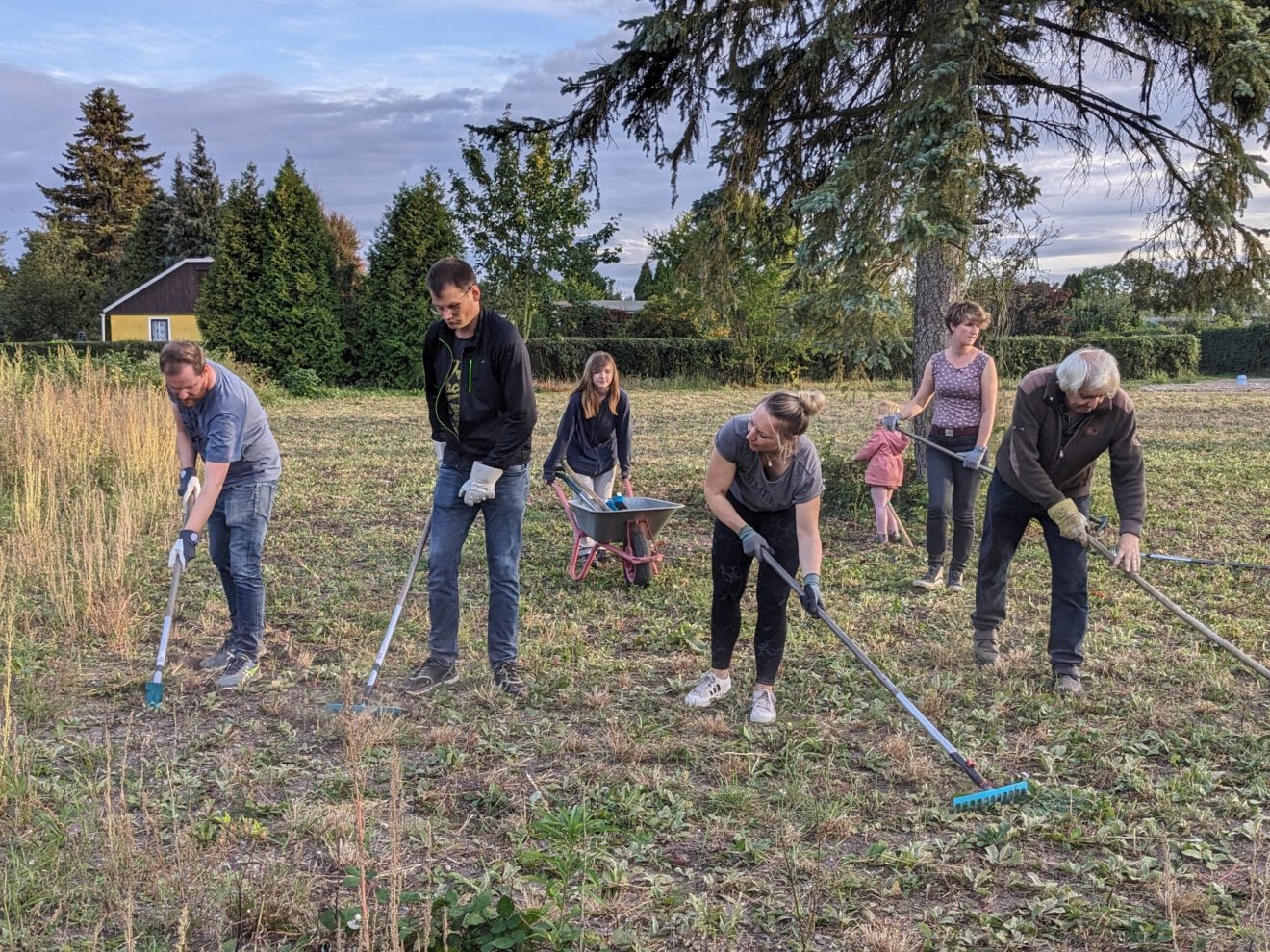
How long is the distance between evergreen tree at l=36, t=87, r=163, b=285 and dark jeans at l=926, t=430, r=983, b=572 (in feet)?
175

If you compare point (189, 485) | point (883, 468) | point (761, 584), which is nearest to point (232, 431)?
point (189, 485)

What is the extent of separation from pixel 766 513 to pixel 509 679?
53.4 inches

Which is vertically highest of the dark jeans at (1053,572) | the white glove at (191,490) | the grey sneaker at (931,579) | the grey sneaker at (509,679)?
the white glove at (191,490)

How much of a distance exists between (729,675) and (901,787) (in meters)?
1.08

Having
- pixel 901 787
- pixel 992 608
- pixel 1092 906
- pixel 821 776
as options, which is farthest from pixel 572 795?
pixel 992 608

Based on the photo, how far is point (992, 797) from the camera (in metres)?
3.17

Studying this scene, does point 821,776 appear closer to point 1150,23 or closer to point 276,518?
point 276,518

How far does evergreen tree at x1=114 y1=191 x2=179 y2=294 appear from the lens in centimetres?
4550

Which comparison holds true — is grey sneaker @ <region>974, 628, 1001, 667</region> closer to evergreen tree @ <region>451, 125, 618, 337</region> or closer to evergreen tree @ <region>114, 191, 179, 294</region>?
evergreen tree @ <region>451, 125, 618, 337</region>

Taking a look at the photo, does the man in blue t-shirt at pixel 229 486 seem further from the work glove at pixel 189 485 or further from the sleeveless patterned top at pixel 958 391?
the sleeveless patterned top at pixel 958 391

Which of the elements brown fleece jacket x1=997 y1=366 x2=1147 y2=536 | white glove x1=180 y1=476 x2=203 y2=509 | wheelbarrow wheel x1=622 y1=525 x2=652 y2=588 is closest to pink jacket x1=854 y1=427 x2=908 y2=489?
wheelbarrow wheel x1=622 y1=525 x2=652 y2=588

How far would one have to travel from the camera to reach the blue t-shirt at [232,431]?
13.7 ft

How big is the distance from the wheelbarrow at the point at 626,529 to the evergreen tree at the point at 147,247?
45.8 meters

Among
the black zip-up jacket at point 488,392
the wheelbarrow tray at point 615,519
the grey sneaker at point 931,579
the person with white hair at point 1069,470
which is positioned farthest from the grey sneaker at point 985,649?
the black zip-up jacket at point 488,392
